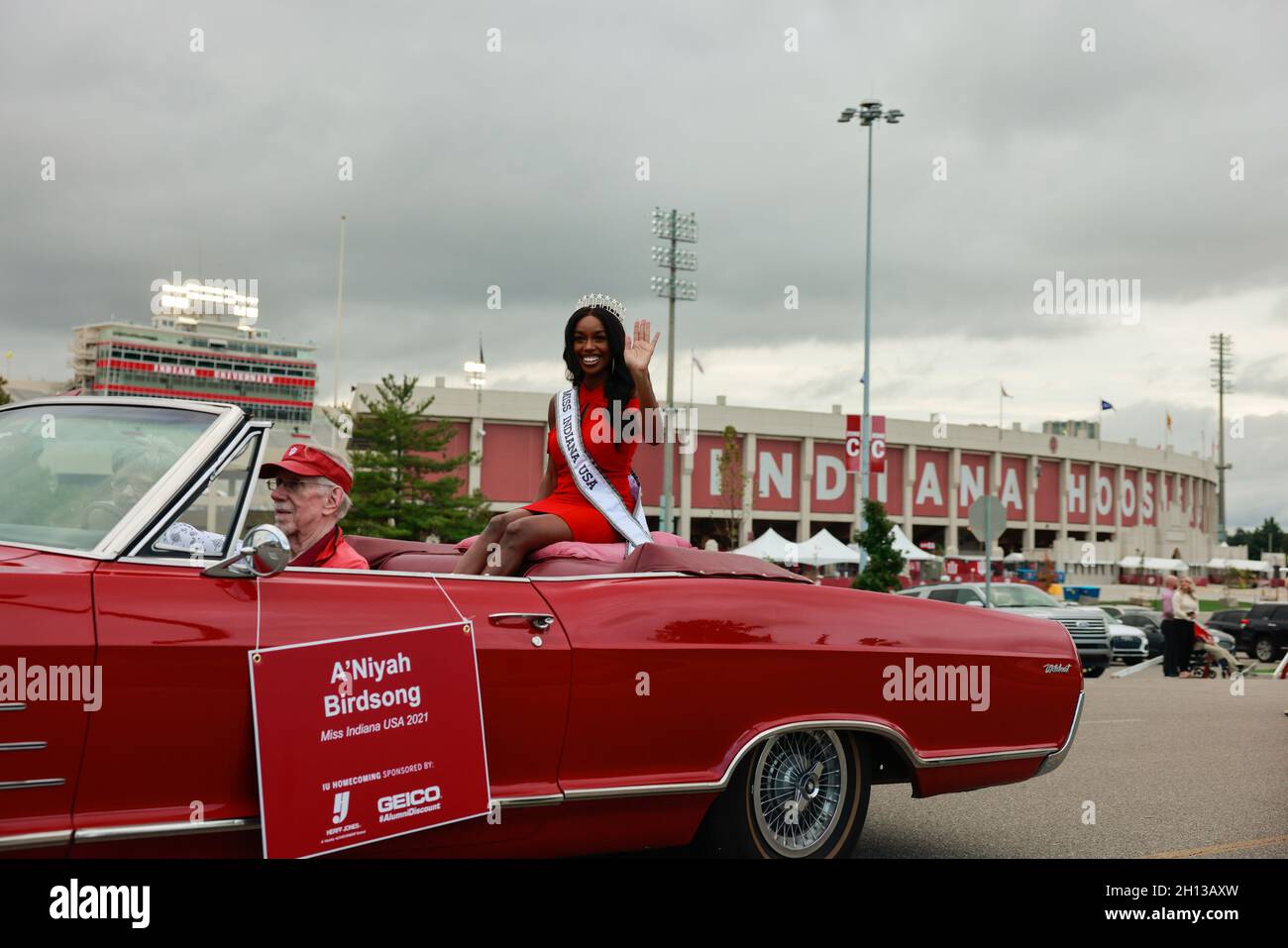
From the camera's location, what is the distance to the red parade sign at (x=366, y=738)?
10.2 ft

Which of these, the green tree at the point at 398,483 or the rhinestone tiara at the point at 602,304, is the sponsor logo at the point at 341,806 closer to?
the rhinestone tiara at the point at 602,304

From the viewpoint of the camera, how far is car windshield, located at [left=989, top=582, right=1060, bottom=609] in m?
19.9

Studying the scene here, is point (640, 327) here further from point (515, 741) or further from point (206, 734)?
point (206, 734)

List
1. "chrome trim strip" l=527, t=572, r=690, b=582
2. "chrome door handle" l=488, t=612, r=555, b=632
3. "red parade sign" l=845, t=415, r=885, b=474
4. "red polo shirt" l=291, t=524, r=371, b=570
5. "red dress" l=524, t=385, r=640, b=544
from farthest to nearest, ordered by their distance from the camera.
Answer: "red parade sign" l=845, t=415, r=885, b=474 < "red dress" l=524, t=385, r=640, b=544 < "red polo shirt" l=291, t=524, r=371, b=570 < "chrome trim strip" l=527, t=572, r=690, b=582 < "chrome door handle" l=488, t=612, r=555, b=632

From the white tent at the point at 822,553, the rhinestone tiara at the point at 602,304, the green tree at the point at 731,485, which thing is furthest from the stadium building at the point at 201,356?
the rhinestone tiara at the point at 602,304

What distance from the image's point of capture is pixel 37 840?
110 inches

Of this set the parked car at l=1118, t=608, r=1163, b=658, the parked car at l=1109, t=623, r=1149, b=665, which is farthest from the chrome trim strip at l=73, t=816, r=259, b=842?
the parked car at l=1118, t=608, r=1163, b=658

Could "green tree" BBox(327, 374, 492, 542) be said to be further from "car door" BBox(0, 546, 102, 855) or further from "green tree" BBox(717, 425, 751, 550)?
"car door" BBox(0, 546, 102, 855)

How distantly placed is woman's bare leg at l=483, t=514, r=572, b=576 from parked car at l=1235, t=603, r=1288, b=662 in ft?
89.5

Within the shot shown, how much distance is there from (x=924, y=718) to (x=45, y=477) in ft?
10.1

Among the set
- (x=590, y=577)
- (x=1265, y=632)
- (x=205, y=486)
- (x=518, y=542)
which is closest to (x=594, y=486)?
(x=518, y=542)

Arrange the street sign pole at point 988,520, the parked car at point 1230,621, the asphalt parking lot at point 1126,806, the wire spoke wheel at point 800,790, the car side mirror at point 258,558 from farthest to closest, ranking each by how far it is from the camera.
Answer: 1. the parked car at point 1230,621
2. the street sign pole at point 988,520
3. the asphalt parking lot at point 1126,806
4. the wire spoke wheel at point 800,790
5. the car side mirror at point 258,558

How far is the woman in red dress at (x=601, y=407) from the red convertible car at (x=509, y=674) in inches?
15.2

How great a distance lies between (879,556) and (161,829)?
81.7 feet
